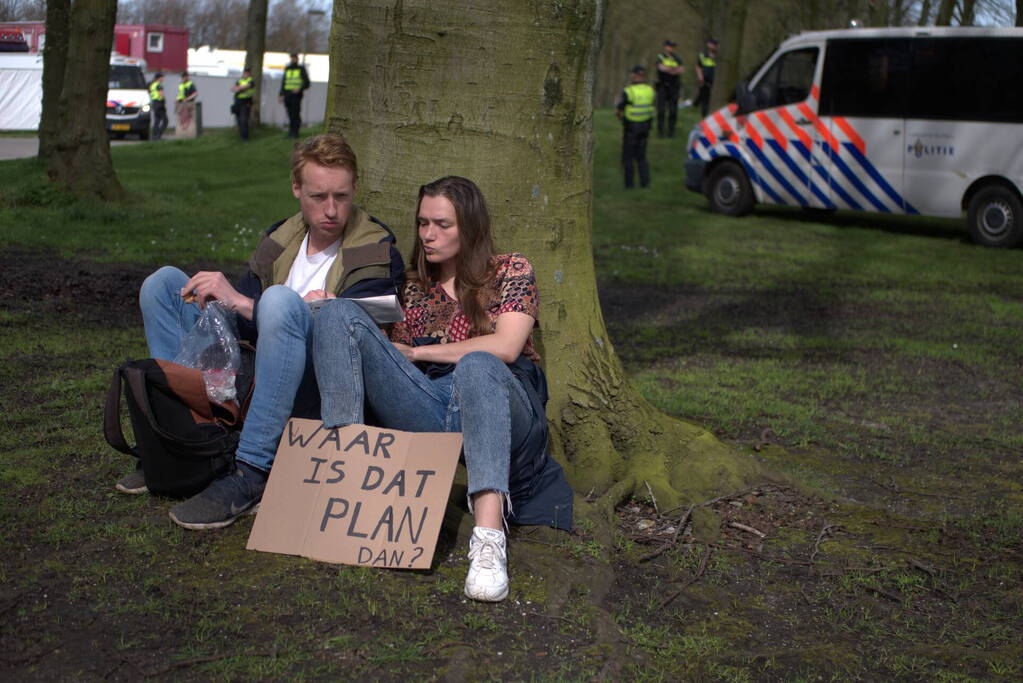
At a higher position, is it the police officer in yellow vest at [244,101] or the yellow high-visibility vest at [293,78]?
the yellow high-visibility vest at [293,78]

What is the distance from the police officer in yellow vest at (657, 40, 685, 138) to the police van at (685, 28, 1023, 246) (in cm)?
808

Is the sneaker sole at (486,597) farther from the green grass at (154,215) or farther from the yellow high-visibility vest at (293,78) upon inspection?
the yellow high-visibility vest at (293,78)

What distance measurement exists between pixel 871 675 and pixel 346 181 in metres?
2.25

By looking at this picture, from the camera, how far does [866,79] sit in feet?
49.1

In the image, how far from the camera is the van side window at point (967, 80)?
13.7 metres

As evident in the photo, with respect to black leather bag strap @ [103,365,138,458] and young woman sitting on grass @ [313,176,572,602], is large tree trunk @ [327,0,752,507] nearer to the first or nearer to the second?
young woman sitting on grass @ [313,176,572,602]

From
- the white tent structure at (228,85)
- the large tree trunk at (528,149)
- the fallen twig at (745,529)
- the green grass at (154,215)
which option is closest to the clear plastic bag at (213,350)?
the large tree trunk at (528,149)

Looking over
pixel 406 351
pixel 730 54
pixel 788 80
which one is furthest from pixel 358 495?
pixel 730 54

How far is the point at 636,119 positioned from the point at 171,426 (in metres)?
15.0

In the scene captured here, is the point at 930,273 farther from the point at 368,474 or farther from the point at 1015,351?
the point at 368,474

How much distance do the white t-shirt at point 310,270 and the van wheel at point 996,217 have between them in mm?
11424

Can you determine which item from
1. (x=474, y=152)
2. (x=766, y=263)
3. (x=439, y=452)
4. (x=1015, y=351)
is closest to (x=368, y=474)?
(x=439, y=452)

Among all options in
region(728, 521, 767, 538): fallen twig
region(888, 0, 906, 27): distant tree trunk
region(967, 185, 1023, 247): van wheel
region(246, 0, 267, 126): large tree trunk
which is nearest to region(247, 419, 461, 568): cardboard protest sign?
region(728, 521, 767, 538): fallen twig

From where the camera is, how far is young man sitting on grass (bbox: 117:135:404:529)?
12.7 feet
